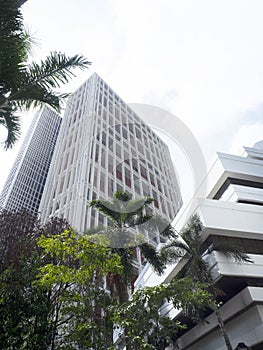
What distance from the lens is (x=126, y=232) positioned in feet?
42.2

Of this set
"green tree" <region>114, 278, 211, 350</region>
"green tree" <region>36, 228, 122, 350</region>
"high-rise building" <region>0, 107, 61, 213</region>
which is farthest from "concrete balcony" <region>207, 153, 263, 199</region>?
"high-rise building" <region>0, 107, 61, 213</region>

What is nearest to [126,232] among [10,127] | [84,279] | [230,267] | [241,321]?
[84,279]

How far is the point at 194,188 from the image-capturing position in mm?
18703

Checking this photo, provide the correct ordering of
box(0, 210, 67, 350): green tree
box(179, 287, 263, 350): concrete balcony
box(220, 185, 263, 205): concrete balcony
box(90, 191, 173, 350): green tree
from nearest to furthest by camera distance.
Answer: box(0, 210, 67, 350): green tree, box(179, 287, 263, 350): concrete balcony, box(90, 191, 173, 350): green tree, box(220, 185, 263, 205): concrete balcony

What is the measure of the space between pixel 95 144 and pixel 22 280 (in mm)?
26435

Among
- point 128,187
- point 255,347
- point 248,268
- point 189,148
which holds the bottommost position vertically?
point 255,347

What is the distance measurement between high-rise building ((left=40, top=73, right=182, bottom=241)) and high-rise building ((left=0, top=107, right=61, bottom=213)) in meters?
5.82

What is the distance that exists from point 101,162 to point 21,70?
2636 centimetres

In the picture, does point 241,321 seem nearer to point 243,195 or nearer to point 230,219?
point 230,219

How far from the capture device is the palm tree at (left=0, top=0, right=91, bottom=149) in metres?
5.42

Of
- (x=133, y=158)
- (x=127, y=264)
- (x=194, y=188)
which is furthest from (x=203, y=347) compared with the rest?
(x=133, y=158)

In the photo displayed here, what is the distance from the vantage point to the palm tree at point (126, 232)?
11.8 meters

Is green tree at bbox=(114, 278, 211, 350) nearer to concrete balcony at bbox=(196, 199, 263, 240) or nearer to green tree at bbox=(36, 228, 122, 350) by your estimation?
green tree at bbox=(36, 228, 122, 350)

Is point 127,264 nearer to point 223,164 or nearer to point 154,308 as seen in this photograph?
point 154,308
